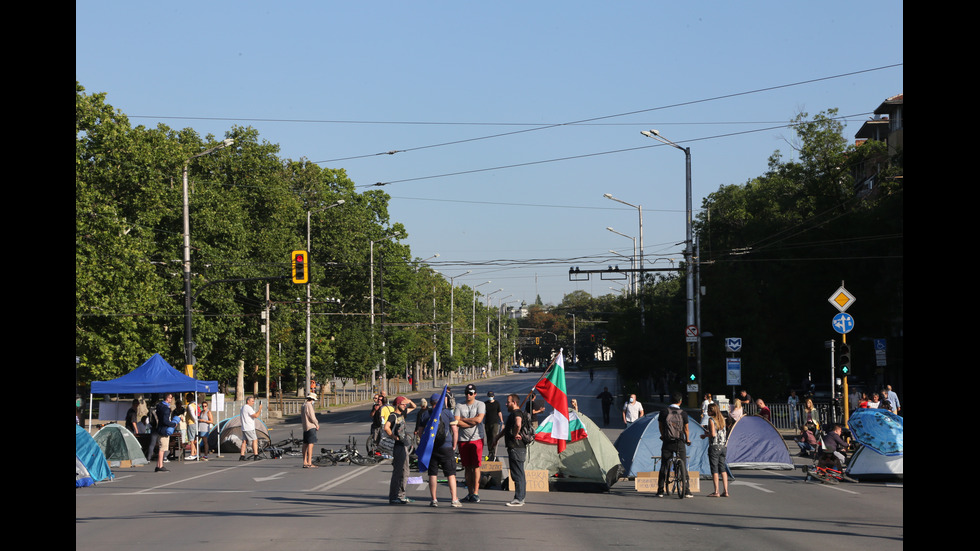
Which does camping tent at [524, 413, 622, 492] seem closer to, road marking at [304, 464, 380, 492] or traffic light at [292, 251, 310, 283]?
road marking at [304, 464, 380, 492]

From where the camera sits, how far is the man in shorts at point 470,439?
53.5 feet

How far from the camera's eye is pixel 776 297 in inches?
2055

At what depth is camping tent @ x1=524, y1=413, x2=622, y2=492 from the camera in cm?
1888

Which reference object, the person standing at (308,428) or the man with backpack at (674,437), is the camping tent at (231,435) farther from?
the man with backpack at (674,437)

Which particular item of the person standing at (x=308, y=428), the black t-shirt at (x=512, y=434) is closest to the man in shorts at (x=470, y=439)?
the black t-shirt at (x=512, y=434)

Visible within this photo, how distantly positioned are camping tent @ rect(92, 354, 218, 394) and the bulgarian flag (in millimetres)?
13439

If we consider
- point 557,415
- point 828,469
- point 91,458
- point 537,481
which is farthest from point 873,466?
point 91,458

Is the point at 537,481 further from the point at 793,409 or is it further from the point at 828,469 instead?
the point at 793,409

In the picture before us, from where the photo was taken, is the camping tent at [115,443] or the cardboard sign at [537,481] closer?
the cardboard sign at [537,481]

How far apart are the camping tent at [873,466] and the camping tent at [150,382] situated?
16.9m

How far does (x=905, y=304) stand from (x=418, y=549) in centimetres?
610

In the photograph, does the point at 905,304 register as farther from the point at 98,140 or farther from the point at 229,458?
the point at 98,140

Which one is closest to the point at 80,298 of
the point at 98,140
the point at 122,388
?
Answer: the point at 98,140
